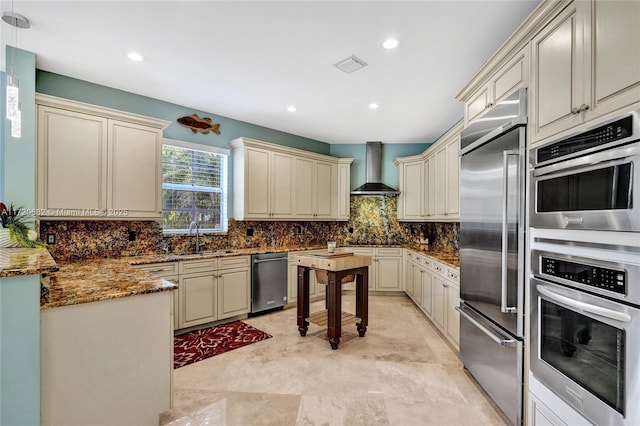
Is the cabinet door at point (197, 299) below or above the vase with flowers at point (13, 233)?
below

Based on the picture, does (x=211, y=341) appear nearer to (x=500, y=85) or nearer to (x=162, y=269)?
(x=162, y=269)

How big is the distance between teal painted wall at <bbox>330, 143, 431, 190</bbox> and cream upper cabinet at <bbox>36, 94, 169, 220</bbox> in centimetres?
340

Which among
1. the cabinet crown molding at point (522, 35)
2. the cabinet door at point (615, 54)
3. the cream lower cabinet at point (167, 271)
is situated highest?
the cabinet crown molding at point (522, 35)

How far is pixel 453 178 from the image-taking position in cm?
389

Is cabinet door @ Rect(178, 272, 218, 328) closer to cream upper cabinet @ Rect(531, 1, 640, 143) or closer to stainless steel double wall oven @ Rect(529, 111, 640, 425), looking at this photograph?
stainless steel double wall oven @ Rect(529, 111, 640, 425)

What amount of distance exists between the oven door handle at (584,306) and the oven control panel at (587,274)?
0.09 meters

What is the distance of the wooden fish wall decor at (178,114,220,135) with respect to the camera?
13.6ft

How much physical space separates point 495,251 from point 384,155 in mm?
3941

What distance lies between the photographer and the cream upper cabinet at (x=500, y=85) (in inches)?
76.9

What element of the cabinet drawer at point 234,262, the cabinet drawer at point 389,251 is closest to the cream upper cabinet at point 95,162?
the cabinet drawer at point 234,262

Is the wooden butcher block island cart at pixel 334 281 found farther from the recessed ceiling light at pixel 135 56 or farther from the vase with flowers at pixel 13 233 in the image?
the recessed ceiling light at pixel 135 56

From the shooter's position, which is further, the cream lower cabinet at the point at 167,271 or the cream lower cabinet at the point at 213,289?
the cream lower cabinet at the point at 213,289

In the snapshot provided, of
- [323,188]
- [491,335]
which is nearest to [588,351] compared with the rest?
[491,335]

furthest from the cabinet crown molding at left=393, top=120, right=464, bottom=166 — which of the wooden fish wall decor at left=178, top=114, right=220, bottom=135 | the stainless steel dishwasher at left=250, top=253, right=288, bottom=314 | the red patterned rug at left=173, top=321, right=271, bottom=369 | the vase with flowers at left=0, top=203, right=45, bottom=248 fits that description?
the vase with flowers at left=0, top=203, right=45, bottom=248
